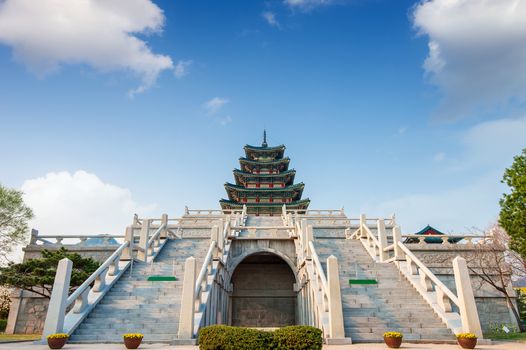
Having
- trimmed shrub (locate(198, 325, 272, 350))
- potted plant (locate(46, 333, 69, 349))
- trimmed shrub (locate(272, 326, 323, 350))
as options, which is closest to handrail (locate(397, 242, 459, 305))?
trimmed shrub (locate(272, 326, 323, 350))

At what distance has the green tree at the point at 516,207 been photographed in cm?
1044

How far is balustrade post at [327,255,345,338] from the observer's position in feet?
31.0

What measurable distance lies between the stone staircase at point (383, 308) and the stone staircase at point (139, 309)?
17.3 feet

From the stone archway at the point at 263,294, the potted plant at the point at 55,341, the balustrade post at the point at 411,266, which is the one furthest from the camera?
the stone archway at the point at 263,294

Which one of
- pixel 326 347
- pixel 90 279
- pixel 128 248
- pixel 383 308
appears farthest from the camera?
pixel 128 248

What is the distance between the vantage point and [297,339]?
23.3 feet

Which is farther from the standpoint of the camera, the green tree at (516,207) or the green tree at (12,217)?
the green tree at (12,217)

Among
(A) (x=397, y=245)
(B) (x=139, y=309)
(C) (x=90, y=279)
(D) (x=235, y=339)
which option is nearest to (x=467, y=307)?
(A) (x=397, y=245)

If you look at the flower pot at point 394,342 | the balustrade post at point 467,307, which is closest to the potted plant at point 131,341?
the flower pot at point 394,342

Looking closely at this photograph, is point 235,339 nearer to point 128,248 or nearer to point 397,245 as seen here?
point 128,248

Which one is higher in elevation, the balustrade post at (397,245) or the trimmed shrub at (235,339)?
the balustrade post at (397,245)

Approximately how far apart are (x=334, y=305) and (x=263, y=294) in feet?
42.1

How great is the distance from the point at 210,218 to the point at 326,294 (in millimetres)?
19413

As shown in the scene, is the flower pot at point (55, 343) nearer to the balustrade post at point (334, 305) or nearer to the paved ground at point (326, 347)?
the paved ground at point (326, 347)
